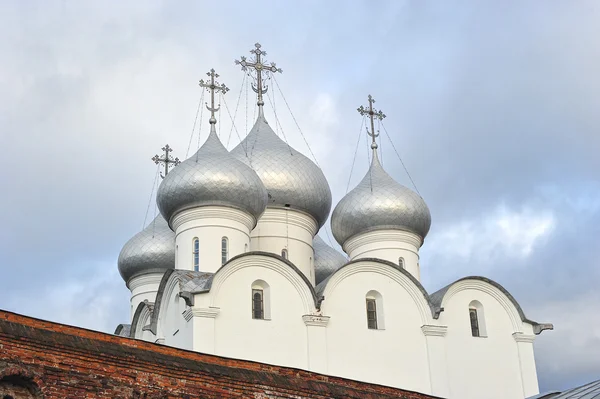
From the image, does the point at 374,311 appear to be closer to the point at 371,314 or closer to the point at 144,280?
the point at 371,314

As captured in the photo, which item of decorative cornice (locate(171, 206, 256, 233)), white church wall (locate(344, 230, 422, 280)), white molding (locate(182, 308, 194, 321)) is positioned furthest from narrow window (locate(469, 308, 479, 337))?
white molding (locate(182, 308, 194, 321))

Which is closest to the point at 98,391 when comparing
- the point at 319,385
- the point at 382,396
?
the point at 319,385

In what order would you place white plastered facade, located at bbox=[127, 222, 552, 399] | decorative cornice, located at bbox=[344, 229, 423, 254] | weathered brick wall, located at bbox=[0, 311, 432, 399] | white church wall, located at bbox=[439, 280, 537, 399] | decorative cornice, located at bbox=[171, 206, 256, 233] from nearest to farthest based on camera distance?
weathered brick wall, located at bbox=[0, 311, 432, 399] → white plastered facade, located at bbox=[127, 222, 552, 399] → white church wall, located at bbox=[439, 280, 537, 399] → decorative cornice, located at bbox=[171, 206, 256, 233] → decorative cornice, located at bbox=[344, 229, 423, 254]

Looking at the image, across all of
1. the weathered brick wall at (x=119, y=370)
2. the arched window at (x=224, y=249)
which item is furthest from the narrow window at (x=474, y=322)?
the weathered brick wall at (x=119, y=370)

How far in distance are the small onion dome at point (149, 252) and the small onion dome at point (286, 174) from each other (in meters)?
3.47

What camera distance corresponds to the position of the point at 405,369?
61.1 feet

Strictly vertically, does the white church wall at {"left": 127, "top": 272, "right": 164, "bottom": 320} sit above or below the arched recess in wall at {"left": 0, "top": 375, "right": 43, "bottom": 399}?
above

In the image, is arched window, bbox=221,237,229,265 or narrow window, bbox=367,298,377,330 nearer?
narrow window, bbox=367,298,377,330

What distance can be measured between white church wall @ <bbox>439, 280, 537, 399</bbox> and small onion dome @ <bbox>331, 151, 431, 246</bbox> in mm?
3313

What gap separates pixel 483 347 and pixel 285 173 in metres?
6.72

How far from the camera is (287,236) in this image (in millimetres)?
22141

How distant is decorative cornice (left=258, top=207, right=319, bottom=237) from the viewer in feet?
73.0

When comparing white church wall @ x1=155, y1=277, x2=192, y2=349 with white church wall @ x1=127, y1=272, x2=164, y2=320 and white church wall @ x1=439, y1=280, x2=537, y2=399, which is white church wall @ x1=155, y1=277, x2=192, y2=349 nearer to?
white church wall @ x1=439, y1=280, x2=537, y2=399

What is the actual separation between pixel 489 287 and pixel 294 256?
15.8 ft
